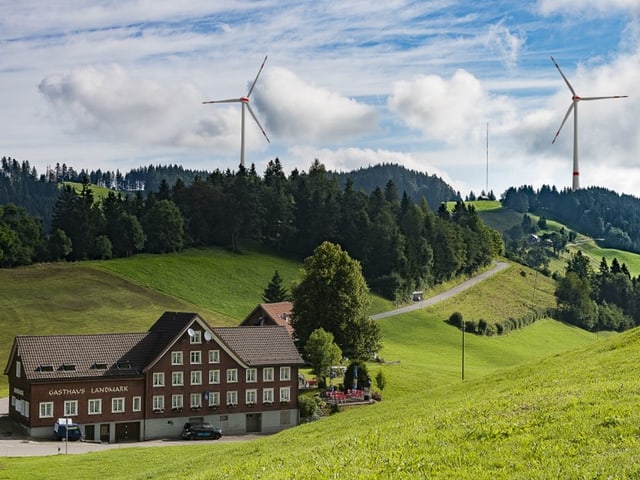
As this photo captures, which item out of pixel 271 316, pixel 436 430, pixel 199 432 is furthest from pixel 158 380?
pixel 436 430

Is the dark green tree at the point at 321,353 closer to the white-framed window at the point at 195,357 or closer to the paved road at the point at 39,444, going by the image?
the paved road at the point at 39,444

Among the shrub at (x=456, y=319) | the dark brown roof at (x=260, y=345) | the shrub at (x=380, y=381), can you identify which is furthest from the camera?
the shrub at (x=456, y=319)

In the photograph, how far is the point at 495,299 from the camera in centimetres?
18625

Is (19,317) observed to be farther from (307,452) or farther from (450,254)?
(450,254)

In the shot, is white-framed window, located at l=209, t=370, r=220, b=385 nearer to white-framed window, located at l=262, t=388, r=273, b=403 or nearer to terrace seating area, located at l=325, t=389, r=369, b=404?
white-framed window, located at l=262, t=388, r=273, b=403

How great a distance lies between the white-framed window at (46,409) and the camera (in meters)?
72.1

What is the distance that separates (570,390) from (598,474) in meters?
14.6

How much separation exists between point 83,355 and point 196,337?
37.6ft

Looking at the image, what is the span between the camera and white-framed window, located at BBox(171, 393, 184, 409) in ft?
263

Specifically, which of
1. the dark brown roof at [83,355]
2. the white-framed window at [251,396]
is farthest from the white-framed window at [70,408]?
the white-framed window at [251,396]

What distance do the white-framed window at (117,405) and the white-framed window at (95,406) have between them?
128 centimetres

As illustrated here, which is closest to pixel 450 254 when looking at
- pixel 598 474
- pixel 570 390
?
pixel 570 390

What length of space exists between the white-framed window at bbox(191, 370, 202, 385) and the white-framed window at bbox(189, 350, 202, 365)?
3.02 ft

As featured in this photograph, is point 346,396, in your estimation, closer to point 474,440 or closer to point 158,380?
point 158,380
